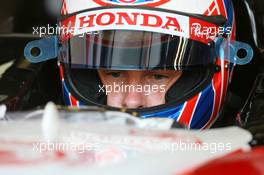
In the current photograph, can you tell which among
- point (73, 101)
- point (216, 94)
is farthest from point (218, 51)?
point (73, 101)

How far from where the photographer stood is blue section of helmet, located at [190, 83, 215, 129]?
1.41 m

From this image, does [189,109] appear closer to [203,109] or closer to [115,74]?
[203,109]

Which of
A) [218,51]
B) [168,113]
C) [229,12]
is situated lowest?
[168,113]

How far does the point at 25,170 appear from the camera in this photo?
2.22 feet

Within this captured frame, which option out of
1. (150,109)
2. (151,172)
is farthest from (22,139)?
(150,109)

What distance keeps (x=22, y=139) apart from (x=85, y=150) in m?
0.11

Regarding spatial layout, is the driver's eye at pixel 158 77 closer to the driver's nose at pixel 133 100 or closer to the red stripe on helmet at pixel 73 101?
the driver's nose at pixel 133 100

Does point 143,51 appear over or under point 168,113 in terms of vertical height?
over

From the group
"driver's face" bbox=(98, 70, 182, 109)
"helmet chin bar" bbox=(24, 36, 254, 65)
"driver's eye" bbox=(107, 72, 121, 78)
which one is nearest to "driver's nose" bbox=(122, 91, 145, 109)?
"driver's face" bbox=(98, 70, 182, 109)

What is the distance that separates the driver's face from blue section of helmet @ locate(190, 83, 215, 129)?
0.29 feet

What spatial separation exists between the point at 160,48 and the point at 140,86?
0.12 metres

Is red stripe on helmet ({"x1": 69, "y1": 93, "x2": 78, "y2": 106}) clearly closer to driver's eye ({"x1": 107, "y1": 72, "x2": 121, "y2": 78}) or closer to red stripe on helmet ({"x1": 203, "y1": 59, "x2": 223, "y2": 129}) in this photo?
driver's eye ({"x1": 107, "y1": 72, "x2": 121, "y2": 78})

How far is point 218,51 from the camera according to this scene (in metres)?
1.45

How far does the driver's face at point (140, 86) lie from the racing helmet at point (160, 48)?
0.07ft
